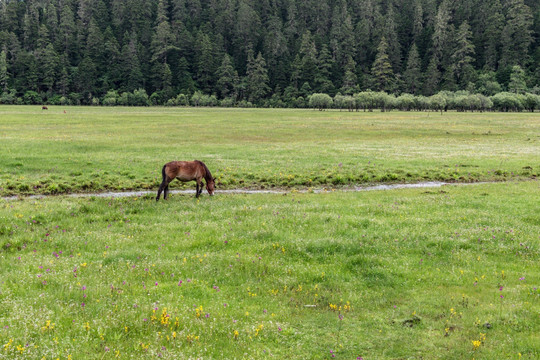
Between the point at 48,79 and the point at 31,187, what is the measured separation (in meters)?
192

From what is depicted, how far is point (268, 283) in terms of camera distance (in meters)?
10.8

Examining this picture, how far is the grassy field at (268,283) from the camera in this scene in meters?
7.70

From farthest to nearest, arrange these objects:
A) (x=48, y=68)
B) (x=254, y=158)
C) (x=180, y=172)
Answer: (x=48, y=68)
(x=254, y=158)
(x=180, y=172)

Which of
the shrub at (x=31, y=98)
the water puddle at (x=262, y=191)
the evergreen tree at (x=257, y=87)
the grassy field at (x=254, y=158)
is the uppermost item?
the evergreen tree at (x=257, y=87)

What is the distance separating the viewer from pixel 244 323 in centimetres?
843

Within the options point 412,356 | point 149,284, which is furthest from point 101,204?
point 412,356

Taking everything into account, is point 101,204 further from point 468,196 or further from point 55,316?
point 468,196

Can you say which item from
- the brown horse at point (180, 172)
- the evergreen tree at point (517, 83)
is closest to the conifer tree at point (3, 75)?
the brown horse at point (180, 172)

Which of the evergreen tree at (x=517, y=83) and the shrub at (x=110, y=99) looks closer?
the shrub at (x=110, y=99)

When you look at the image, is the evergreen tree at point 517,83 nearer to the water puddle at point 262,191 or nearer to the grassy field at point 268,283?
the water puddle at point 262,191

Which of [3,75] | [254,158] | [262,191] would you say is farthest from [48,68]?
[262,191]

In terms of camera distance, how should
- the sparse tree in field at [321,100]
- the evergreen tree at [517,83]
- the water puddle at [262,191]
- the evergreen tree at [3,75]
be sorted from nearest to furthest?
the water puddle at [262,191] < the sparse tree in field at [321,100] < the evergreen tree at [517,83] < the evergreen tree at [3,75]

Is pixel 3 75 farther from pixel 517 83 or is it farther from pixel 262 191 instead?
pixel 517 83

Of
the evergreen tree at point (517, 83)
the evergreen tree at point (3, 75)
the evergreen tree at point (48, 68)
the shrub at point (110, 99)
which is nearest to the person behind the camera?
the shrub at point (110, 99)
